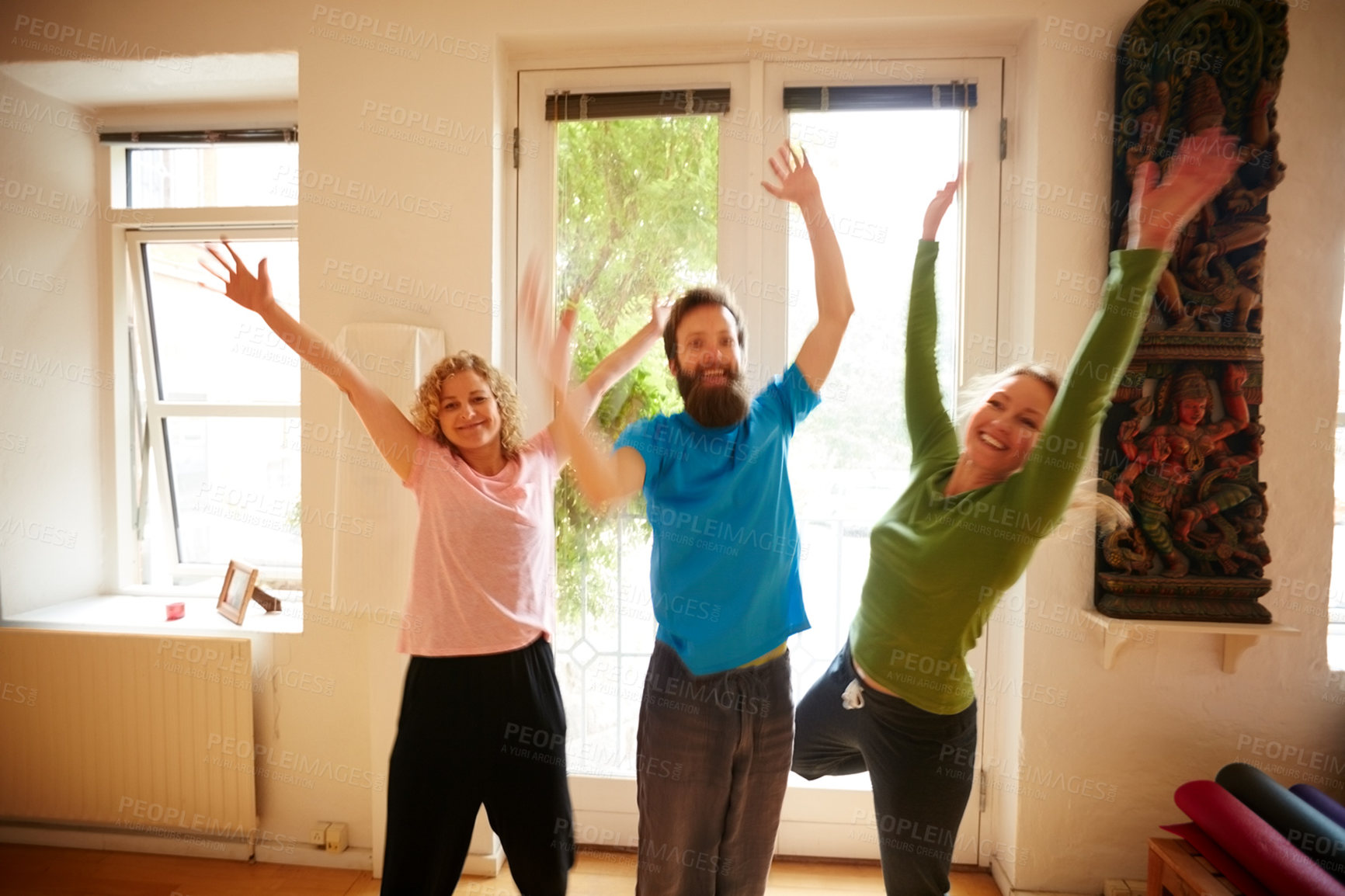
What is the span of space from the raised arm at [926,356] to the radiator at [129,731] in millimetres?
2080

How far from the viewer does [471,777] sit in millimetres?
1544

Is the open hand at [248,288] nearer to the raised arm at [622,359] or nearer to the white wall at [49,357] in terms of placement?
the raised arm at [622,359]

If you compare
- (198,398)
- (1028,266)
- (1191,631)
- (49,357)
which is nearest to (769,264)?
(1028,266)

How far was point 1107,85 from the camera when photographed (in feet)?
6.29

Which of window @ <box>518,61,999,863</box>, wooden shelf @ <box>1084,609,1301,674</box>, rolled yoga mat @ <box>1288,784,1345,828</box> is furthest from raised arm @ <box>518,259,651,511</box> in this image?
rolled yoga mat @ <box>1288,784,1345,828</box>

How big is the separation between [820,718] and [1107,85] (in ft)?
6.00

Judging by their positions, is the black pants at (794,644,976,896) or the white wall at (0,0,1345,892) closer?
the black pants at (794,644,976,896)

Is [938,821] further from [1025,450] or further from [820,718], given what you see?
[1025,450]

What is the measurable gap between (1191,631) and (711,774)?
140 cm

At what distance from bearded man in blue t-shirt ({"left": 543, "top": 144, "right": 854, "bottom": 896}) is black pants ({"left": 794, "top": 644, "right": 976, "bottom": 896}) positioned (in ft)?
0.58

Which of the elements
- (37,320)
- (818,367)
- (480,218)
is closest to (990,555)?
(818,367)

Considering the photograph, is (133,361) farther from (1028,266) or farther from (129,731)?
(1028,266)

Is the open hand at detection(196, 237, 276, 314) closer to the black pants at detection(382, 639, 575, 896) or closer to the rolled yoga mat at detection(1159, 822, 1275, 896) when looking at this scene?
the black pants at detection(382, 639, 575, 896)

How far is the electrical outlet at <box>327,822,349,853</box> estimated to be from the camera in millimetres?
2215
